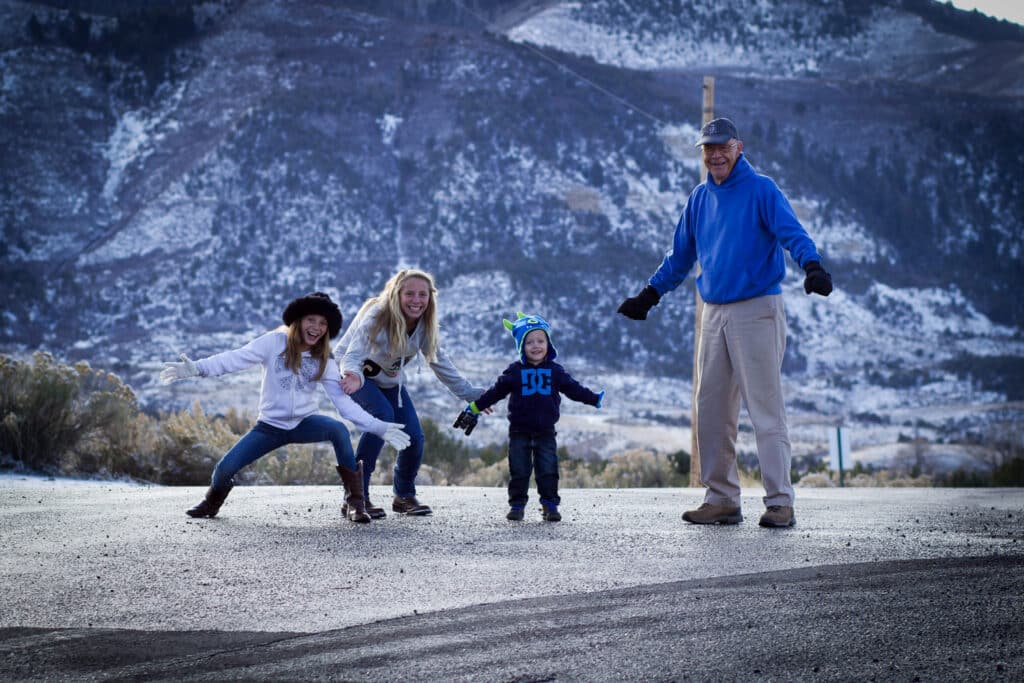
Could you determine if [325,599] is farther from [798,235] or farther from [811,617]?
[798,235]

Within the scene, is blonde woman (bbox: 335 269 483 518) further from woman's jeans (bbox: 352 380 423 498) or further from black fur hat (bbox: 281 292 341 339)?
black fur hat (bbox: 281 292 341 339)

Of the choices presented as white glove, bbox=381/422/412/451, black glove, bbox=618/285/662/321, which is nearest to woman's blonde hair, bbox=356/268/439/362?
white glove, bbox=381/422/412/451

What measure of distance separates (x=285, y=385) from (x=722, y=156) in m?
2.94

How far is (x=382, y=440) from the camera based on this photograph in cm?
816

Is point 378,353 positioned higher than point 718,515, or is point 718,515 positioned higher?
point 378,353

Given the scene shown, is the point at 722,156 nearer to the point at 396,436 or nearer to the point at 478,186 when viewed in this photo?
the point at 396,436

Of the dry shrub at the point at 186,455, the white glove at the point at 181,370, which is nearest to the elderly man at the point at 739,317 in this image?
the white glove at the point at 181,370

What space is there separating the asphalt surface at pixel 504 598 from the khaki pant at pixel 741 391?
0.31 metres

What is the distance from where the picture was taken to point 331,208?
62.4 m

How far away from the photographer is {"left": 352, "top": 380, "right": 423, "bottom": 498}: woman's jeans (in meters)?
8.20

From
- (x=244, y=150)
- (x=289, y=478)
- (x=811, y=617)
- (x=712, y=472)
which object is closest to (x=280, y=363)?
(x=712, y=472)

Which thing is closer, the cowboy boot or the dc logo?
the cowboy boot

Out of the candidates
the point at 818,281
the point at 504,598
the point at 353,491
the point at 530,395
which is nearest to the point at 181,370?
the point at 353,491

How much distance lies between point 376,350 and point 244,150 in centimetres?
5921
